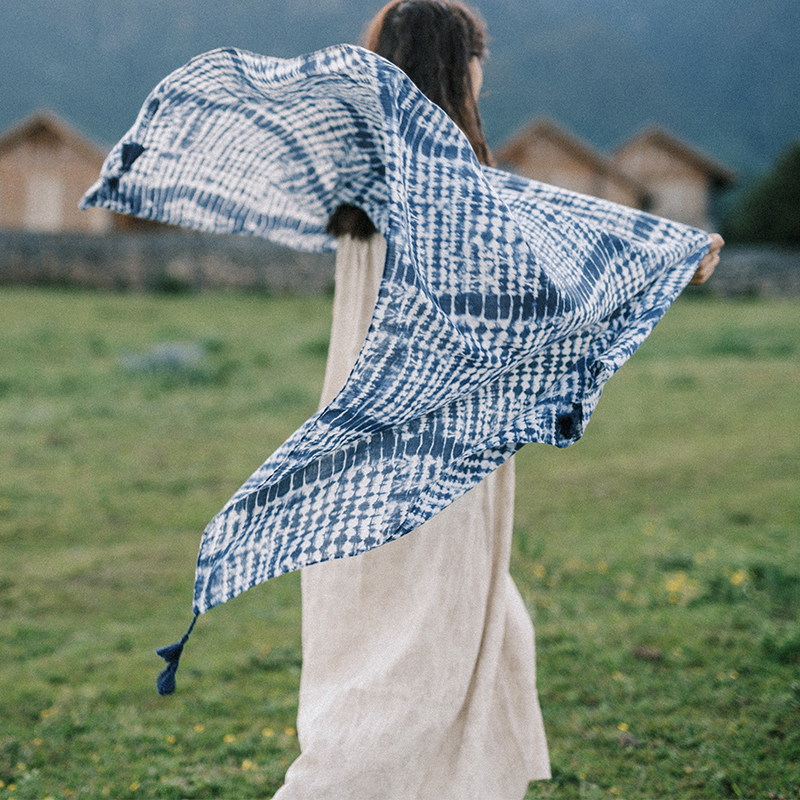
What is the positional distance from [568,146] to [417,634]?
82.2ft

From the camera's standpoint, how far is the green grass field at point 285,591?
274 centimetres

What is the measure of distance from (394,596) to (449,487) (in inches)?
14.2

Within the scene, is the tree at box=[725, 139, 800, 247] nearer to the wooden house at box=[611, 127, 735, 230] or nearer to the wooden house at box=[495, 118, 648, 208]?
the wooden house at box=[611, 127, 735, 230]

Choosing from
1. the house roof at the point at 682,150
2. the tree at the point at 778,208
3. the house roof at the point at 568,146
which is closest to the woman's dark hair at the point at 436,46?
the house roof at the point at 568,146

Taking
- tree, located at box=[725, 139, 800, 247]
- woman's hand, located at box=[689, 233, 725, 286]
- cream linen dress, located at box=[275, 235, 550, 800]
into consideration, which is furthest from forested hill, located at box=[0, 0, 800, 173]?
cream linen dress, located at box=[275, 235, 550, 800]

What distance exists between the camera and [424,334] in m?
1.69

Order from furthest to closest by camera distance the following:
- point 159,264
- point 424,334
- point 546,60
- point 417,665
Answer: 1. point 546,60
2. point 159,264
3. point 417,665
4. point 424,334

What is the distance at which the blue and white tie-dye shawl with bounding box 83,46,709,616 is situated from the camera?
1.70 metres

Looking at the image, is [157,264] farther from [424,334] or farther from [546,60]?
[546,60]

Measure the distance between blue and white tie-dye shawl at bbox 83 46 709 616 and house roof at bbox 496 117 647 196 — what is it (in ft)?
78.4

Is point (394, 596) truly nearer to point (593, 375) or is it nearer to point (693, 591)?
point (593, 375)

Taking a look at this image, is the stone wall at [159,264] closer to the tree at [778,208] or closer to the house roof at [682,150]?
the house roof at [682,150]

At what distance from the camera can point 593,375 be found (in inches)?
74.2

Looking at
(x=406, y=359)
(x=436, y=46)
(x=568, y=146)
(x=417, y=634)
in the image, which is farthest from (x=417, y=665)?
(x=568, y=146)
